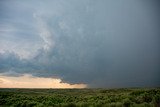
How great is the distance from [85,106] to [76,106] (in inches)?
47.0

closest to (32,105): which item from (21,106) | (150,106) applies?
(21,106)

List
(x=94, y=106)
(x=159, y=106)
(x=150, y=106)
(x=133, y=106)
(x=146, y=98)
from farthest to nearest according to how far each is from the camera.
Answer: (x=146, y=98) < (x=94, y=106) < (x=133, y=106) < (x=150, y=106) < (x=159, y=106)

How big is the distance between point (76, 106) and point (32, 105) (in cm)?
1187

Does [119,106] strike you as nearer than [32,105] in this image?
Yes

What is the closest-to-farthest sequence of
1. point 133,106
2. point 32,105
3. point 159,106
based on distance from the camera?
point 159,106 < point 133,106 < point 32,105

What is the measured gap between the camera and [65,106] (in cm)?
3591

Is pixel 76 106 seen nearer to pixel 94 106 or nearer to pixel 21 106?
pixel 94 106

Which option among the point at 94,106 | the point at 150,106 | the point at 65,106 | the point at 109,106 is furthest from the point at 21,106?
the point at 150,106

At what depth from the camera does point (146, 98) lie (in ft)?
135

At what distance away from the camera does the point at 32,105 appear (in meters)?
44.7

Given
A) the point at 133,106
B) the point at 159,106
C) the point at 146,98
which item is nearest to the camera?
the point at 159,106

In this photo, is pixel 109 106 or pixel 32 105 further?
pixel 32 105

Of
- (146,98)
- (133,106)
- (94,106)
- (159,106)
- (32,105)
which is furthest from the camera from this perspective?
(32,105)

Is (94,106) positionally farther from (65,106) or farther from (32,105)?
(32,105)
